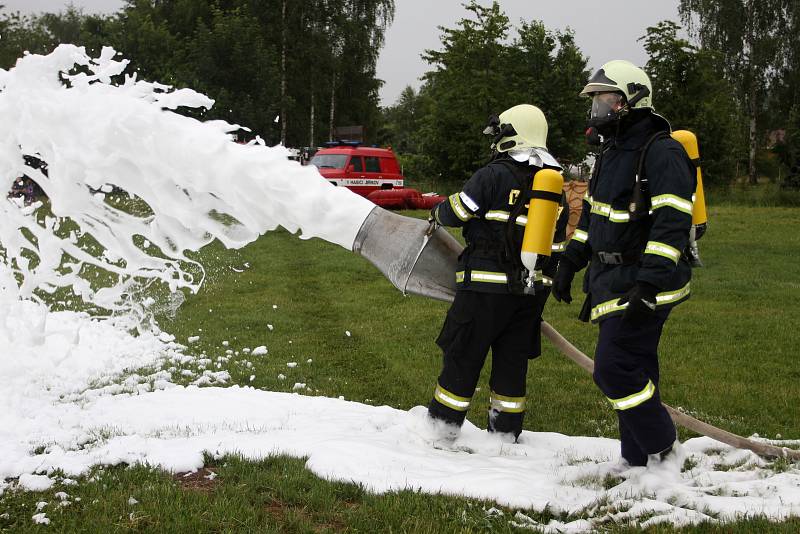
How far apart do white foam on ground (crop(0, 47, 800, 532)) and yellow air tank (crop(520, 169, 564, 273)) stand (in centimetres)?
117

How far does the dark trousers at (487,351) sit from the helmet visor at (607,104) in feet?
4.16

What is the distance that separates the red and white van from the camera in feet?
74.7

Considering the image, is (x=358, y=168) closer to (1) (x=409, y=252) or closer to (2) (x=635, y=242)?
(1) (x=409, y=252)

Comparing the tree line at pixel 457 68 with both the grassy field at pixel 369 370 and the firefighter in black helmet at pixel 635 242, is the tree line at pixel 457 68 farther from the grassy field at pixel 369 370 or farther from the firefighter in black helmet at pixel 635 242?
the firefighter in black helmet at pixel 635 242

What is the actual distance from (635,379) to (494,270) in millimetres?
1130

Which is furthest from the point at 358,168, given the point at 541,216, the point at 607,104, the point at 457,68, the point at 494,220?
the point at 607,104

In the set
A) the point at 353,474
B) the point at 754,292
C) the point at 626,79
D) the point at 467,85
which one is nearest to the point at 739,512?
the point at 353,474

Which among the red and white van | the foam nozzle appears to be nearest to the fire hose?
the foam nozzle

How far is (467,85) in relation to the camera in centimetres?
3098

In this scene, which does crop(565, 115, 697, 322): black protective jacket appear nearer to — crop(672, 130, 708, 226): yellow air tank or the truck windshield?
crop(672, 130, 708, 226): yellow air tank

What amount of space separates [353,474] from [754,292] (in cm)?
895

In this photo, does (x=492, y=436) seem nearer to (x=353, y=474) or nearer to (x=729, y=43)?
(x=353, y=474)

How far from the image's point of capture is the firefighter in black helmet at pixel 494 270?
4.58 metres

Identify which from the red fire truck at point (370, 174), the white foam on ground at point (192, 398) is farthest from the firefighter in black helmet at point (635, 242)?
the red fire truck at point (370, 174)
